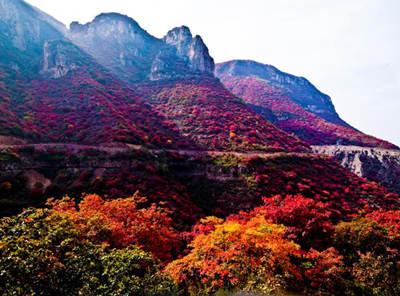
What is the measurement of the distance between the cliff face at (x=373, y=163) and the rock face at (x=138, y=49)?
186 feet

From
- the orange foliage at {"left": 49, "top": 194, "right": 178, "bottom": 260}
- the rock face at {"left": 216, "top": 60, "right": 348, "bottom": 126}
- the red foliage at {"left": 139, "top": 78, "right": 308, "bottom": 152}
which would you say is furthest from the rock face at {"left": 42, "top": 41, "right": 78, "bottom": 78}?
the rock face at {"left": 216, "top": 60, "right": 348, "bottom": 126}

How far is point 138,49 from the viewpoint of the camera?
137875mm

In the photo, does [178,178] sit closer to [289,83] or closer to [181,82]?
[181,82]

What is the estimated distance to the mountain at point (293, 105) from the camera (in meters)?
118

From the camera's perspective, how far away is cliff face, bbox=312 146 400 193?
8031cm

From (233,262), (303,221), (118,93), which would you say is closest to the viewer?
(233,262)

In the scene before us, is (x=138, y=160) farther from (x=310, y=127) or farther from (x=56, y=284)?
(x=310, y=127)

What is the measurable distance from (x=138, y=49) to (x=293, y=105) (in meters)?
74.1

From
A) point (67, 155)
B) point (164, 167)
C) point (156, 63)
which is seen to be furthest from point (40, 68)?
point (164, 167)

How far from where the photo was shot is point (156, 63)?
118062 millimetres

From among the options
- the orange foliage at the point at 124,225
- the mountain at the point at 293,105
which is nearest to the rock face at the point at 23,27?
the mountain at the point at 293,105

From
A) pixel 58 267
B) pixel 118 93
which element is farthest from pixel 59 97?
pixel 58 267

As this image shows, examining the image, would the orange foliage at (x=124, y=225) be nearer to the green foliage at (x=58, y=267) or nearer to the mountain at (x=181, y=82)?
the green foliage at (x=58, y=267)

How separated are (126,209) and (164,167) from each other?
22045mm
